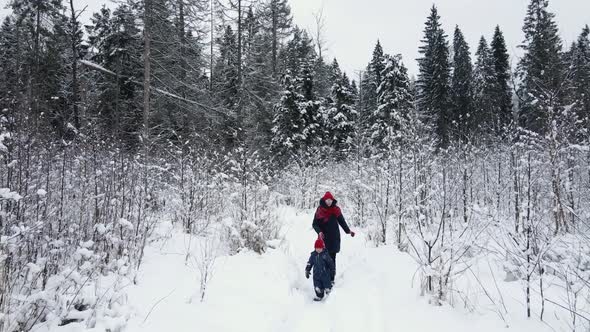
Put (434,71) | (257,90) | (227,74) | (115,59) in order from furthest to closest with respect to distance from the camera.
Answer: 1. (434,71)
2. (227,74)
3. (257,90)
4. (115,59)

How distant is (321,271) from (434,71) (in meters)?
30.2

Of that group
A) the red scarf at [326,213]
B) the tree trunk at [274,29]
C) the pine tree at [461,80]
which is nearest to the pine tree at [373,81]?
the pine tree at [461,80]

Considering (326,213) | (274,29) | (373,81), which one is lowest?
(326,213)

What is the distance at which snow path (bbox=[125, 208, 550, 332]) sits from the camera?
3.82m

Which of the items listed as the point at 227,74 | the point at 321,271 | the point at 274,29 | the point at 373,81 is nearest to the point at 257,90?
the point at 227,74

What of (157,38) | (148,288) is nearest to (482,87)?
(157,38)

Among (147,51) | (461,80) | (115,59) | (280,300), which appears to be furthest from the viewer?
(461,80)

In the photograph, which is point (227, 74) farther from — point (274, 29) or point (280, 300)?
point (280, 300)

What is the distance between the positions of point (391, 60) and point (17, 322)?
899 inches

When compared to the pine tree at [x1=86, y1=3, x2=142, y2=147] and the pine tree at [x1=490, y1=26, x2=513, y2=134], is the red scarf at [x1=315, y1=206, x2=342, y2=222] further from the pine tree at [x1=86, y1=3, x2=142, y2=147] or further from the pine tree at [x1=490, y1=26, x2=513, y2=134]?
the pine tree at [x1=490, y1=26, x2=513, y2=134]

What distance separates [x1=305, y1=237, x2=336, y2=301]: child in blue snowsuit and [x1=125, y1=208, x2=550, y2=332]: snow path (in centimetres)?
15

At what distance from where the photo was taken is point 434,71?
31.0 metres

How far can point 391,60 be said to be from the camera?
22.5 metres

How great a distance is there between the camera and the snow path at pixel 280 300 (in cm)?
382
